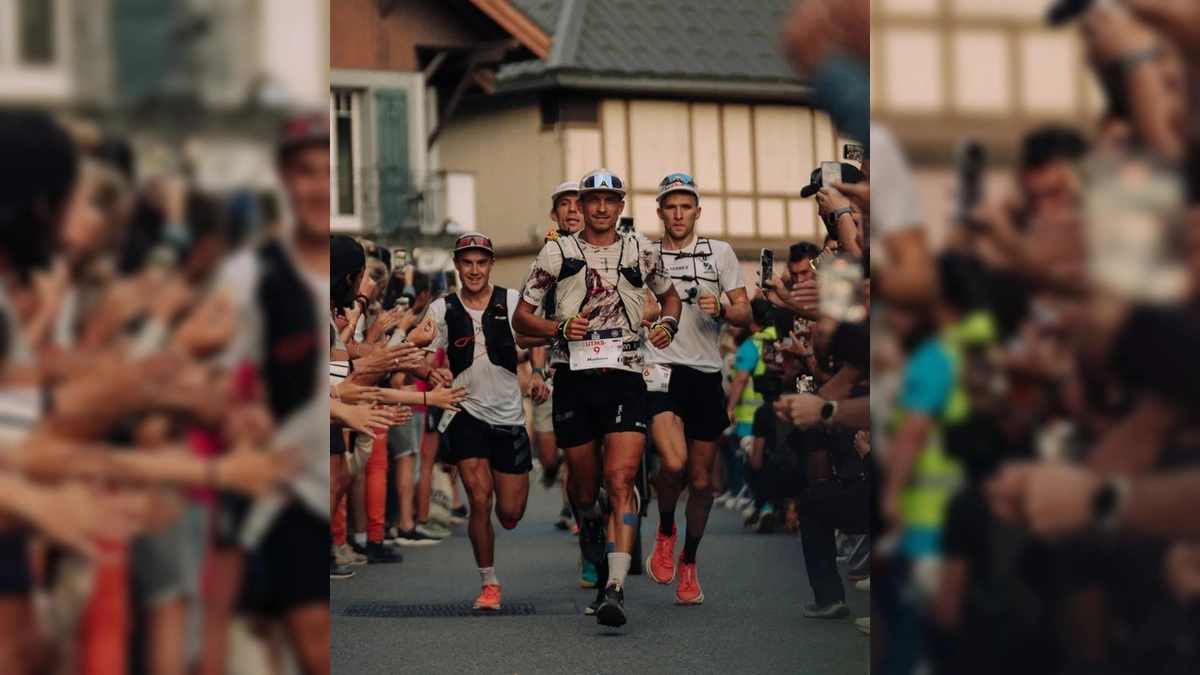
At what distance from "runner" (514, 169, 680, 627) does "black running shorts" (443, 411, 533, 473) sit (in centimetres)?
77

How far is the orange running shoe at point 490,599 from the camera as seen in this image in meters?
10.2

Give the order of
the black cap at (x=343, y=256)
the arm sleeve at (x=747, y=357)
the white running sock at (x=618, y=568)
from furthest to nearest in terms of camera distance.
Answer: the arm sleeve at (x=747, y=357) → the white running sock at (x=618, y=568) → the black cap at (x=343, y=256)

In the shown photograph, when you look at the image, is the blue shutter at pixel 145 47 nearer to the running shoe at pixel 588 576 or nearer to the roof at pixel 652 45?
the running shoe at pixel 588 576

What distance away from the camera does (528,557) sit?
44.1 ft

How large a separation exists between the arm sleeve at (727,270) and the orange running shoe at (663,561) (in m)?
1.35

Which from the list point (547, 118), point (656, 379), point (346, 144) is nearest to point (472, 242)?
point (656, 379)

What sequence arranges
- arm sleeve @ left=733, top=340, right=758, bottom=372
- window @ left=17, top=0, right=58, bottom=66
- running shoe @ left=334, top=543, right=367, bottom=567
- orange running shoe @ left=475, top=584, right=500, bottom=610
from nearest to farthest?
window @ left=17, top=0, right=58, bottom=66 → orange running shoe @ left=475, top=584, right=500, bottom=610 → running shoe @ left=334, top=543, right=367, bottom=567 → arm sleeve @ left=733, top=340, right=758, bottom=372

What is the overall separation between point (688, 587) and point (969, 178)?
8.02m

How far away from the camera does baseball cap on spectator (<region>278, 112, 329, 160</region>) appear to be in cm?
262

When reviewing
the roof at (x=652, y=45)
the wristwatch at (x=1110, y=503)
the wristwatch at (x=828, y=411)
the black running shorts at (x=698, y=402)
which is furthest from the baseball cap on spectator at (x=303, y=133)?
the roof at (x=652, y=45)

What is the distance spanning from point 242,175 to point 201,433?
32 centimetres

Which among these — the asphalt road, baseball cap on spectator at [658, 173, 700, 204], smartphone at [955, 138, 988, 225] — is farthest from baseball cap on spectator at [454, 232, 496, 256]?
smartphone at [955, 138, 988, 225]

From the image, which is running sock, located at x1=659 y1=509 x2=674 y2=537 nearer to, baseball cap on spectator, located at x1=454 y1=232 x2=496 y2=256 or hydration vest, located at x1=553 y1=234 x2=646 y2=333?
hydration vest, located at x1=553 y1=234 x2=646 y2=333

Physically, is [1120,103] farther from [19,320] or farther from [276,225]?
[19,320]
